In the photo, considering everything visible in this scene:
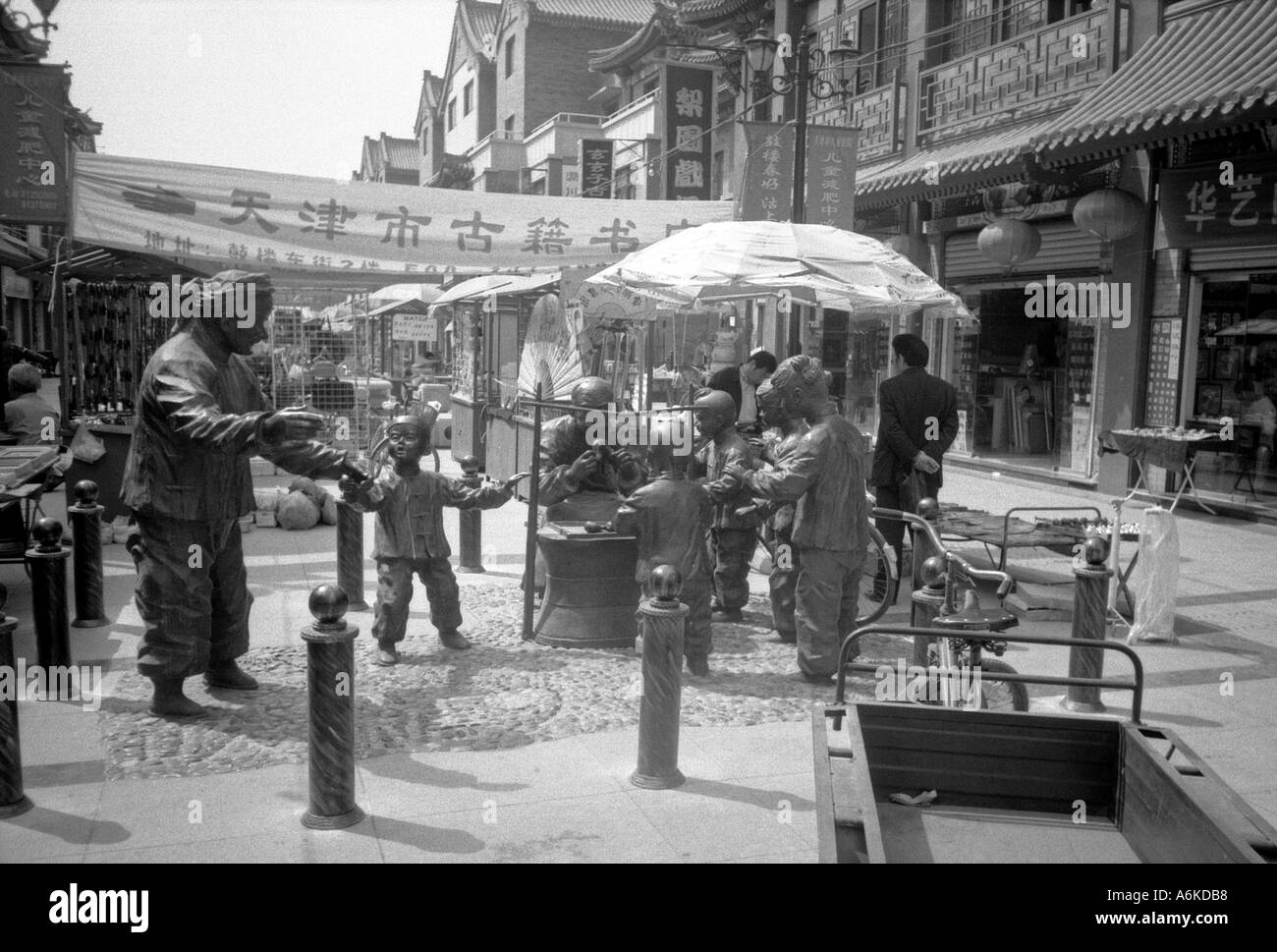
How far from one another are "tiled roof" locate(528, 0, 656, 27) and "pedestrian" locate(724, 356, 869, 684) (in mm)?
35041

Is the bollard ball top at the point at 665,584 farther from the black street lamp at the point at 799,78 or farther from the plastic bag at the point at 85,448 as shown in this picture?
the plastic bag at the point at 85,448

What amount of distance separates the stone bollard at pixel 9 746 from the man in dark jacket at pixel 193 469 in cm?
104

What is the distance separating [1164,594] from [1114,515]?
632 millimetres

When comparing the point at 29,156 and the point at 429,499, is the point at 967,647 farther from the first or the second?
the point at 29,156

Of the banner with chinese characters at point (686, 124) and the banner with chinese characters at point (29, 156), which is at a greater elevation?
the banner with chinese characters at point (686, 124)

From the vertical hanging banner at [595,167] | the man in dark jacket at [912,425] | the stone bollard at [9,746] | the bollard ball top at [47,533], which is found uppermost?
the vertical hanging banner at [595,167]

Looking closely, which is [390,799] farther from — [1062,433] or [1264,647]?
[1062,433]

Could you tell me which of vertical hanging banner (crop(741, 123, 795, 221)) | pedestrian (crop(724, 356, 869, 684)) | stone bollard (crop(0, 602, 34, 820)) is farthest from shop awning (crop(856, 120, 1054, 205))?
stone bollard (crop(0, 602, 34, 820))

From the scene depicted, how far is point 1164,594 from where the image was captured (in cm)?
698

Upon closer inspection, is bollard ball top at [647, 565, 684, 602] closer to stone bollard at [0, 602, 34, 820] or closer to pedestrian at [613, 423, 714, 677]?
pedestrian at [613, 423, 714, 677]

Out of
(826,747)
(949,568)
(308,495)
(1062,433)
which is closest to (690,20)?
(1062,433)

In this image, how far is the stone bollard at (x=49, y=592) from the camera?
5.51 m

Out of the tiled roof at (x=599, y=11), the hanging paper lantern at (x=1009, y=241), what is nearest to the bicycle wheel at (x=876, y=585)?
the hanging paper lantern at (x=1009, y=241)

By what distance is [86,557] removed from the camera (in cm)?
703
